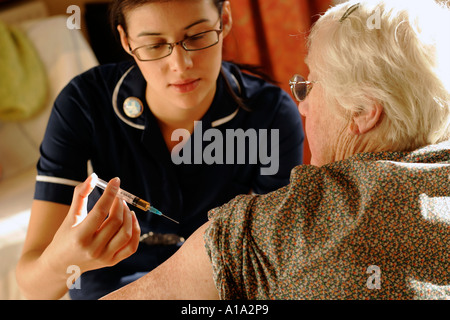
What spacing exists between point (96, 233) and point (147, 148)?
1.25 feet

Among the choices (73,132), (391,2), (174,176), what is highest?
(391,2)

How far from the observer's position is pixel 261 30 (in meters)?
1.90

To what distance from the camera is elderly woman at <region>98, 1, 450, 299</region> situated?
773mm

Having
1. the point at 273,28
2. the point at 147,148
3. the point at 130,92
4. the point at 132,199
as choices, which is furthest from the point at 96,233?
the point at 273,28

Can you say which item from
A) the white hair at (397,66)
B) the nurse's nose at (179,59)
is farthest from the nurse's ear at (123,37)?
the white hair at (397,66)

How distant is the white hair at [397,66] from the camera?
2.73ft

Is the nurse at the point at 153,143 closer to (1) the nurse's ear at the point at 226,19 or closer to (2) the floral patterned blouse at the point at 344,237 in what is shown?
(1) the nurse's ear at the point at 226,19

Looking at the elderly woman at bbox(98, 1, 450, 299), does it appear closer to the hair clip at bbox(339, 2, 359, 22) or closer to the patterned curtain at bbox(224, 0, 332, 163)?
the hair clip at bbox(339, 2, 359, 22)

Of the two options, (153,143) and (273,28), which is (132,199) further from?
(273,28)

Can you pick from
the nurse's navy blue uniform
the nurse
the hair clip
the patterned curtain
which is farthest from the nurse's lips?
the patterned curtain

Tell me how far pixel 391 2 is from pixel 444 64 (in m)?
0.14

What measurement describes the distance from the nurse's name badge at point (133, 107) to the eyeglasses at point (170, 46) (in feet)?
0.50
